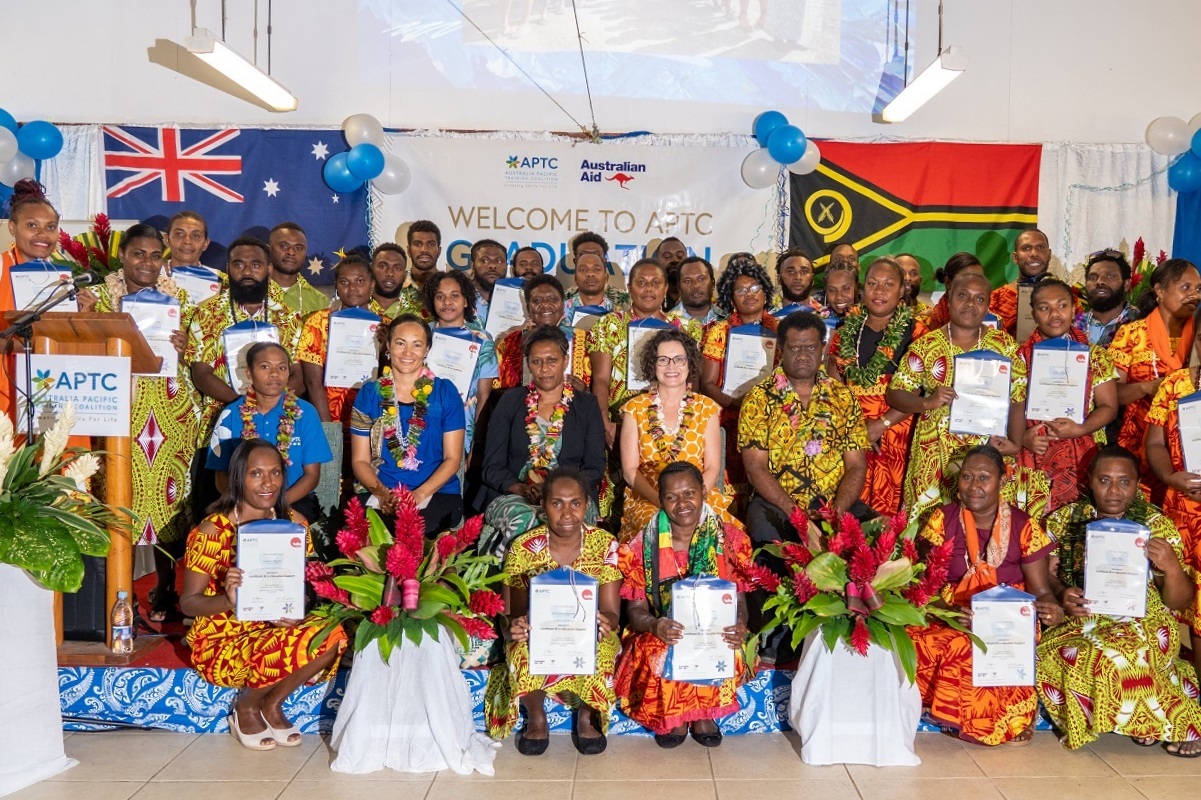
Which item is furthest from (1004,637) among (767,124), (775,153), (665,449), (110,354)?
(767,124)

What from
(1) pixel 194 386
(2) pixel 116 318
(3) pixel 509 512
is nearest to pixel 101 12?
(1) pixel 194 386

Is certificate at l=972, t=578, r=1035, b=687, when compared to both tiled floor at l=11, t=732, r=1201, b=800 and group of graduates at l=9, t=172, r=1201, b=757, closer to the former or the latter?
group of graduates at l=9, t=172, r=1201, b=757

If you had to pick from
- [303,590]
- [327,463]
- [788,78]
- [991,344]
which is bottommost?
[303,590]

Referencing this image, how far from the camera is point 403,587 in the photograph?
399 cm

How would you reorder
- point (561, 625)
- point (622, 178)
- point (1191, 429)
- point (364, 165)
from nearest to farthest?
point (561, 625) → point (1191, 429) → point (364, 165) → point (622, 178)

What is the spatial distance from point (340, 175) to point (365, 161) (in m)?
0.23

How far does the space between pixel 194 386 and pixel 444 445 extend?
4.77ft

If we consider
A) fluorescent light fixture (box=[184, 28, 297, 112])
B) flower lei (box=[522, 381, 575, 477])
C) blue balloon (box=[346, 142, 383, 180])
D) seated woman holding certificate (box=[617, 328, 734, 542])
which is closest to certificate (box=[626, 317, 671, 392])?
seated woman holding certificate (box=[617, 328, 734, 542])

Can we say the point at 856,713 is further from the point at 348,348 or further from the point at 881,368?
the point at 348,348

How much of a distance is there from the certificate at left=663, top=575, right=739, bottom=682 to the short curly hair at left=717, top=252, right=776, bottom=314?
235 cm

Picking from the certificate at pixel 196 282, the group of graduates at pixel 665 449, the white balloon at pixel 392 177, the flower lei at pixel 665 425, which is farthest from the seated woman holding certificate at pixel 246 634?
the white balloon at pixel 392 177

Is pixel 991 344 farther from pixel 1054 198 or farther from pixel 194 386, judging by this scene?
pixel 194 386

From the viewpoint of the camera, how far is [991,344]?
527cm

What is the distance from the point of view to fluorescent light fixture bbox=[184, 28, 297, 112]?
21.4 ft
